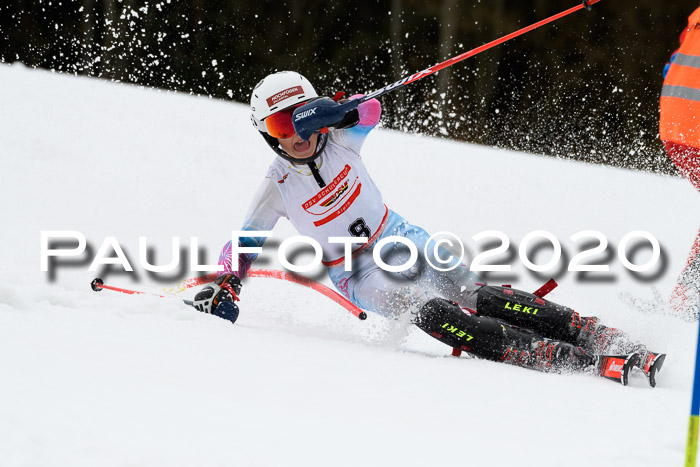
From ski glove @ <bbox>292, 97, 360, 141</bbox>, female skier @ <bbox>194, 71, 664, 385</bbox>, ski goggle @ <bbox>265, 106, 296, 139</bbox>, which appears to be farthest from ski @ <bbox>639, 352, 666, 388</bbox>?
ski goggle @ <bbox>265, 106, 296, 139</bbox>

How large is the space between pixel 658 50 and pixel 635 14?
3.62ft

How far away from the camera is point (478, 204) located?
7570 millimetres

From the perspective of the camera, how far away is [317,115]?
3.43m

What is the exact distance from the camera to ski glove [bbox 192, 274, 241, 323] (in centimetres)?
339

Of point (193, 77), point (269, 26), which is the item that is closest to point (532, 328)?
point (193, 77)

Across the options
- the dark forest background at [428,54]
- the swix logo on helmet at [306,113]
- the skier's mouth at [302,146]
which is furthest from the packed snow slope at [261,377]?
the dark forest background at [428,54]

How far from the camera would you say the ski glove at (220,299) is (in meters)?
3.39

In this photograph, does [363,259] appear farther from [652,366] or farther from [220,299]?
[652,366]

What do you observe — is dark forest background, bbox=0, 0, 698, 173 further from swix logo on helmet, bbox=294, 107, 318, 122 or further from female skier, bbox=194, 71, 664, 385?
swix logo on helmet, bbox=294, 107, 318, 122

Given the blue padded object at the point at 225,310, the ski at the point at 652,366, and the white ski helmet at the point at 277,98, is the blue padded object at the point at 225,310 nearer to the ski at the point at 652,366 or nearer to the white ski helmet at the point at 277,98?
the white ski helmet at the point at 277,98

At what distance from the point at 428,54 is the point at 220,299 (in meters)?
17.3

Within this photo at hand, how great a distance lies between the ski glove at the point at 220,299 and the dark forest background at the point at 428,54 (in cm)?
1495

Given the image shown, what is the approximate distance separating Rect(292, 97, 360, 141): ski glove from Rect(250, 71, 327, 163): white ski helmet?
5.8 inches

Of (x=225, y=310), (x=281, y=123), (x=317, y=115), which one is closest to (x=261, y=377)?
(x=225, y=310)
